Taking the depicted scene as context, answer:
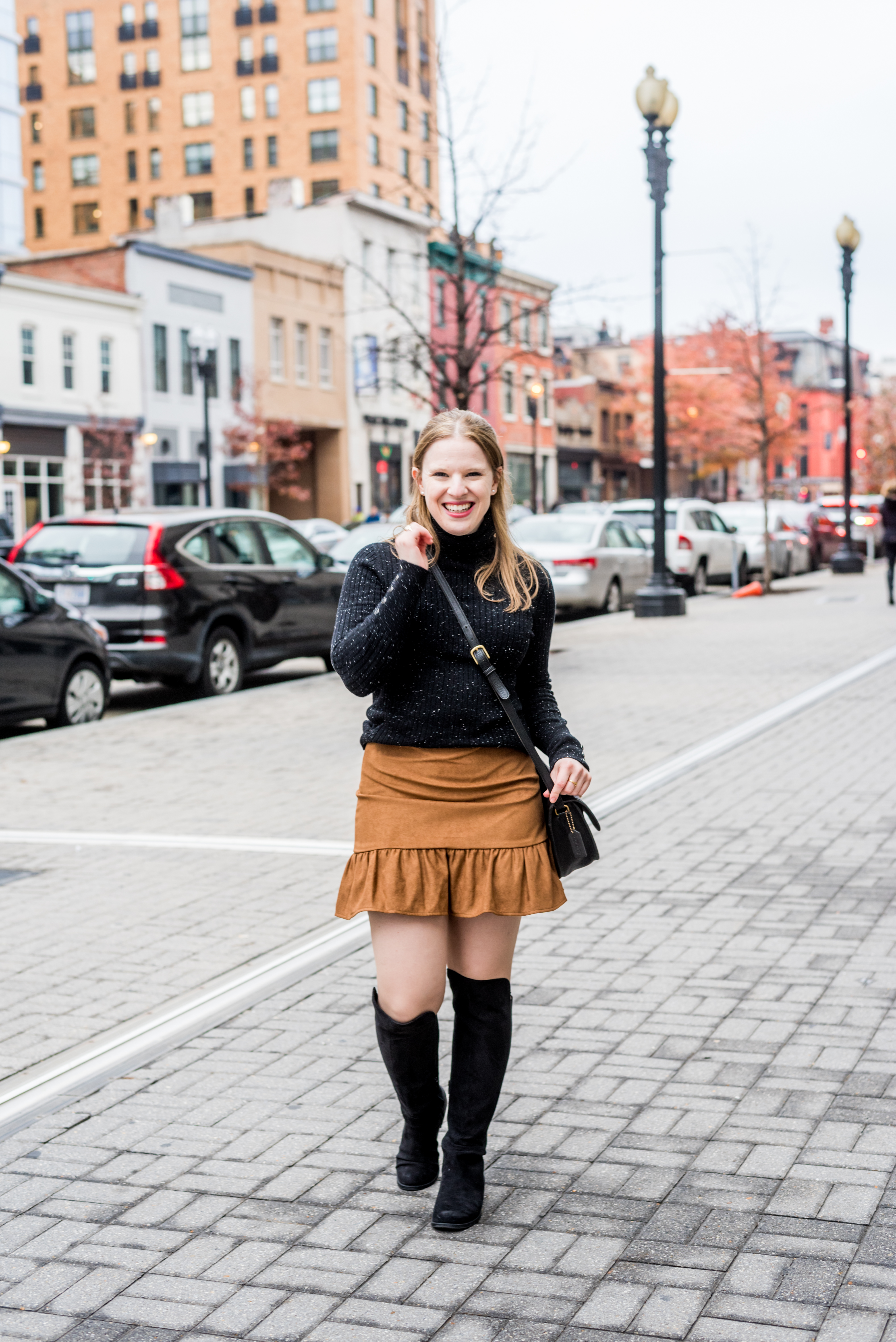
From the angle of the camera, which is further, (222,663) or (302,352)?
(302,352)

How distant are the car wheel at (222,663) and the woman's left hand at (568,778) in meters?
10.3

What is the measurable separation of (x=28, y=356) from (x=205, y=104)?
34470 millimetres

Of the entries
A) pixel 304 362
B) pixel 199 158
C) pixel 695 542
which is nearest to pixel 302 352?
pixel 304 362

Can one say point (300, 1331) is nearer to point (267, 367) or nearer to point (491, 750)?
point (491, 750)

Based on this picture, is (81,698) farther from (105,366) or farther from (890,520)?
(105,366)

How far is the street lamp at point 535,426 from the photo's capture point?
47000mm

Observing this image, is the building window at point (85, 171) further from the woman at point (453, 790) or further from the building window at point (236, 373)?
the woman at point (453, 790)

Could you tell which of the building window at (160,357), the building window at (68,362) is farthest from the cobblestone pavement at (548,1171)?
the building window at (160,357)

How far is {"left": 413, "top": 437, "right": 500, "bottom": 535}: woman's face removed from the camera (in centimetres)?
346

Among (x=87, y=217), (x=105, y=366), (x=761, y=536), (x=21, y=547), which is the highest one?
(x=87, y=217)

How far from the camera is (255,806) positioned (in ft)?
28.0

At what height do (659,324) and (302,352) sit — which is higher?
(302,352)

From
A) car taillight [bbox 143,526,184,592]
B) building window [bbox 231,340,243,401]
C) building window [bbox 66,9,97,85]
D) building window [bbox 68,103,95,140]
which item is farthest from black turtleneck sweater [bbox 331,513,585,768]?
building window [bbox 66,9,97,85]

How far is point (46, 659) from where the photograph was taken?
1170 cm
